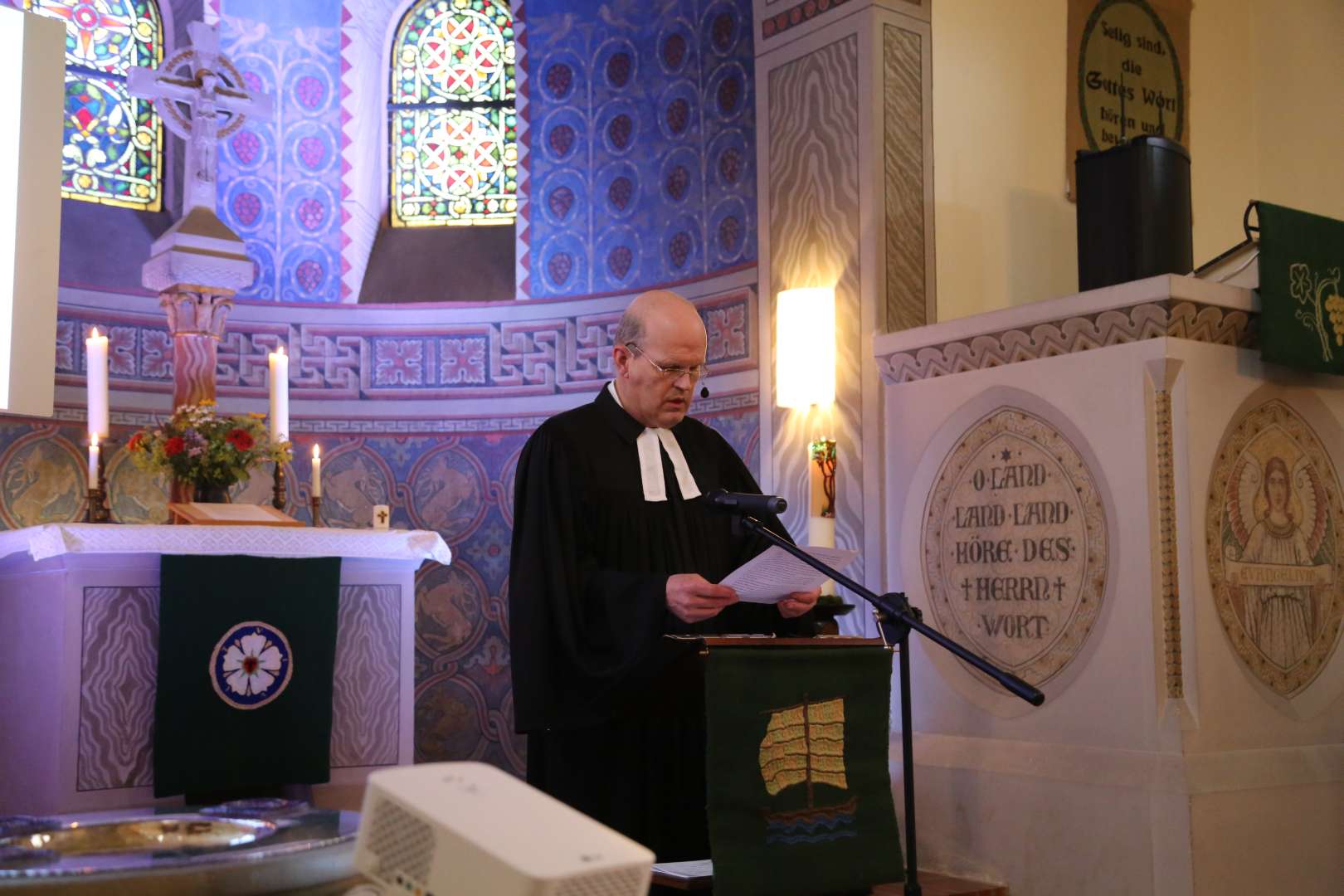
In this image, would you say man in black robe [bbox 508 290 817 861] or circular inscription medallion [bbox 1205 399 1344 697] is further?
circular inscription medallion [bbox 1205 399 1344 697]

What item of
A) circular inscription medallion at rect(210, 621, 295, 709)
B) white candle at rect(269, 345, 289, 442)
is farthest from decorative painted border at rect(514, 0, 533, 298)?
circular inscription medallion at rect(210, 621, 295, 709)

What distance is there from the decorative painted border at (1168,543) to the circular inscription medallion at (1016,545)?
0.19 metres

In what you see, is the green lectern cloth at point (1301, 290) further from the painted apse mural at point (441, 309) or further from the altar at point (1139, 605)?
the painted apse mural at point (441, 309)

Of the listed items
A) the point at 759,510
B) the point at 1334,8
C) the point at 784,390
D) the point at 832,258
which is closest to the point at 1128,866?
the point at 759,510

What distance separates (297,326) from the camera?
7551mm

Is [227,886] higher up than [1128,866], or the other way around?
[227,886]

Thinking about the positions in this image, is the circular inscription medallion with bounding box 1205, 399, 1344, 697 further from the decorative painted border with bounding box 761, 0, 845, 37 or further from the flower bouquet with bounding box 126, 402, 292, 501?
the flower bouquet with bounding box 126, 402, 292, 501

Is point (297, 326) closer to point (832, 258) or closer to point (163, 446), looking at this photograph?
point (163, 446)

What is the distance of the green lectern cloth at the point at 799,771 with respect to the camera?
131 inches

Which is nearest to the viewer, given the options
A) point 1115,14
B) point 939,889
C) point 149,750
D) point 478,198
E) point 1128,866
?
point 1128,866

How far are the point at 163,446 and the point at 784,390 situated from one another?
96.6 inches

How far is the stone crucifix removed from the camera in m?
6.34

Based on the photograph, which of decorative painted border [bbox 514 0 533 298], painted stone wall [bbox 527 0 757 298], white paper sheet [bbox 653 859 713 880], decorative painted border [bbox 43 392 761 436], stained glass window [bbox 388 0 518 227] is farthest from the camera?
stained glass window [bbox 388 0 518 227]

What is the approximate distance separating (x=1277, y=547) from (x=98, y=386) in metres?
4.37
